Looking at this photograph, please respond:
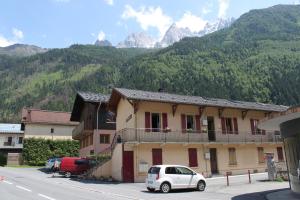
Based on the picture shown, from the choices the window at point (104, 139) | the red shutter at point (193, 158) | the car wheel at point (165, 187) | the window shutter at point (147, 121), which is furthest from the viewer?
the window at point (104, 139)

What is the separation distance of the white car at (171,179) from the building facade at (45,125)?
4337 cm

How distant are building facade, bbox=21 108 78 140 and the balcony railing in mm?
32958

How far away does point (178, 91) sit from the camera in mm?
100812

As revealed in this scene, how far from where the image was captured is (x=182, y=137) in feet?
101

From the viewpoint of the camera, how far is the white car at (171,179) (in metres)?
18.8

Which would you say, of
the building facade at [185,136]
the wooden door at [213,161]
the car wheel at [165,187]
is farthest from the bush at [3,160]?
the car wheel at [165,187]

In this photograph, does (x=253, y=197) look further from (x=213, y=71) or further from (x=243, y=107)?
(x=213, y=71)

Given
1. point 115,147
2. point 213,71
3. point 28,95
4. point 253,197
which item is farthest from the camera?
point 28,95

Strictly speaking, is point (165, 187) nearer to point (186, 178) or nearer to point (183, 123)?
point (186, 178)

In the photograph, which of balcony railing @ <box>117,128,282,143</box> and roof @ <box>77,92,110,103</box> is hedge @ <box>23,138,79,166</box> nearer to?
roof @ <box>77,92,110,103</box>

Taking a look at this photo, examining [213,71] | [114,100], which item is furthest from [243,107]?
[213,71]

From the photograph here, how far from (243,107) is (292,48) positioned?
384ft

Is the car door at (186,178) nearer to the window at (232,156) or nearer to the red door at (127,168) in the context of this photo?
the red door at (127,168)

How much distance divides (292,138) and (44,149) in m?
46.8
